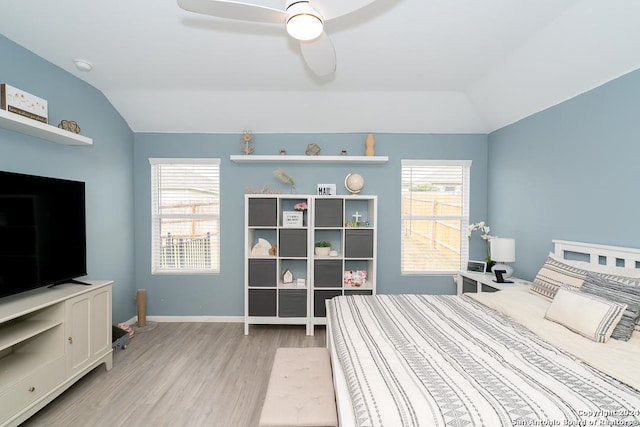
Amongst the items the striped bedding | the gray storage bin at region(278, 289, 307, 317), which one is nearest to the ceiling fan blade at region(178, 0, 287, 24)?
the striped bedding

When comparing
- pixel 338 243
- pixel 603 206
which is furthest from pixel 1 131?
pixel 603 206

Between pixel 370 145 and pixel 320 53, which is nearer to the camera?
pixel 320 53

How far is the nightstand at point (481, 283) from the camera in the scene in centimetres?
289

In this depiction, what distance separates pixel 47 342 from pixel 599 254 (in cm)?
429

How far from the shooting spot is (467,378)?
4.35 ft

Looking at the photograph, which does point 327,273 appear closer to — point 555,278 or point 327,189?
point 327,189

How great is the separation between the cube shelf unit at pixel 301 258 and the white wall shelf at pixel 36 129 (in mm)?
1702

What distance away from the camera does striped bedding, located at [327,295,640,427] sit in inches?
42.8

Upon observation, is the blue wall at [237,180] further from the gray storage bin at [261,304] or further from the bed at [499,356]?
the bed at [499,356]

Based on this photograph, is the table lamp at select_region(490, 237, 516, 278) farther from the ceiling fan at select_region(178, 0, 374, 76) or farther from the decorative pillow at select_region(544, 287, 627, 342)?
the ceiling fan at select_region(178, 0, 374, 76)

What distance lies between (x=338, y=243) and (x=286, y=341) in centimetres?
136

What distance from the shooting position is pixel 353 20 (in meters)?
2.12

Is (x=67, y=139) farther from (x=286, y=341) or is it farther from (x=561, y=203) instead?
(x=561, y=203)

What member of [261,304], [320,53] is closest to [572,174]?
[320,53]
